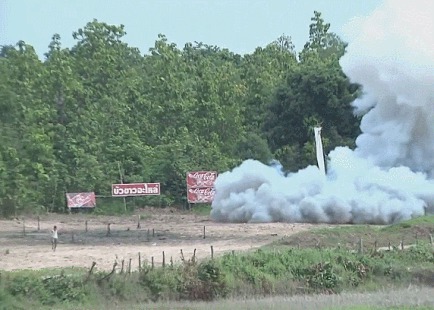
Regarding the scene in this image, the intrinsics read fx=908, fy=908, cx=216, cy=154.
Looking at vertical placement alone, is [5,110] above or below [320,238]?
above

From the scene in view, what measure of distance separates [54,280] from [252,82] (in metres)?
54.7

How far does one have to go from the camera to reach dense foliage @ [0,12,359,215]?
2611 inches

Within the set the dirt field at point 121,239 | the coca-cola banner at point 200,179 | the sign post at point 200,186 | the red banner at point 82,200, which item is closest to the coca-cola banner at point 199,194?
the sign post at point 200,186

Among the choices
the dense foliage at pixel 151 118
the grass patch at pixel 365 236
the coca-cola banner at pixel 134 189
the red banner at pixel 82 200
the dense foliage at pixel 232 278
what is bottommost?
the dense foliage at pixel 232 278

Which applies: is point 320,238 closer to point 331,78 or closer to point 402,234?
point 402,234

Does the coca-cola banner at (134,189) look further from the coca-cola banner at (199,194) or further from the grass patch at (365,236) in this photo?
the grass patch at (365,236)

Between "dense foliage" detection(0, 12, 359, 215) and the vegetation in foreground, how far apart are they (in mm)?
33072

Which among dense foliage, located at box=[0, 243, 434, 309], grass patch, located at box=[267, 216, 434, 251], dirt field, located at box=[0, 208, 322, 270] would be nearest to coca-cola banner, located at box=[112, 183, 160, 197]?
dirt field, located at box=[0, 208, 322, 270]

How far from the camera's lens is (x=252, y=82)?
3113 inches

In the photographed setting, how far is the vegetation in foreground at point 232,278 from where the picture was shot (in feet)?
83.5

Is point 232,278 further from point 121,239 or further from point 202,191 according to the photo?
point 202,191

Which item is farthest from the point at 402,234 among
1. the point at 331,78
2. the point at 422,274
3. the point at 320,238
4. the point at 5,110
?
the point at 331,78

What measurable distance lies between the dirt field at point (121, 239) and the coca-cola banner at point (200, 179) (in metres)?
2.61

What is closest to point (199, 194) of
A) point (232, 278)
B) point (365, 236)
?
point (365, 236)
